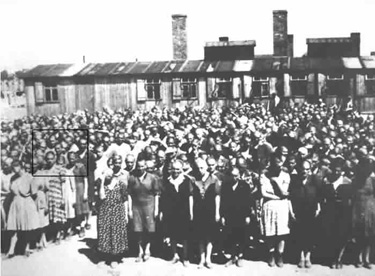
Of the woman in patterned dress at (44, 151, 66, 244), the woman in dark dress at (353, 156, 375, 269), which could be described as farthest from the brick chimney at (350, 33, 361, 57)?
the woman in patterned dress at (44, 151, 66, 244)

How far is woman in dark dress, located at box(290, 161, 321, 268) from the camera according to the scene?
4.66 metres

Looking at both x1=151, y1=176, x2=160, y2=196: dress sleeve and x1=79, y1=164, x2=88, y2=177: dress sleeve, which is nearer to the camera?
x1=151, y1=176, x2=160, y2=196: dress sleeve

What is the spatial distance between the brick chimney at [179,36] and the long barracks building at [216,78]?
11 mm

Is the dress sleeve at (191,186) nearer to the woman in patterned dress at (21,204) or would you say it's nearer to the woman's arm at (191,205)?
the woman's arm at (191,205)

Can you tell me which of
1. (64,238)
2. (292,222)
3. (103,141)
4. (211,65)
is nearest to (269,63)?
(211,65)

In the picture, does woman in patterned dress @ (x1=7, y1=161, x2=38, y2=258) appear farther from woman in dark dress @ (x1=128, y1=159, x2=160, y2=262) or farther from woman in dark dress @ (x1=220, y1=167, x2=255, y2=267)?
woman in dark dress @ (x1=220, y1=167, x2=255, y2=267)

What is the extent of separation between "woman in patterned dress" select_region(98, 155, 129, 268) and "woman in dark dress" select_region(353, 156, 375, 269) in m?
2.66

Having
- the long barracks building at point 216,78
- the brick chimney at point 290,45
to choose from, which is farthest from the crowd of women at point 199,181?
the brick chimney at point 290,45

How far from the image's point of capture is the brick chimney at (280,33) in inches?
195

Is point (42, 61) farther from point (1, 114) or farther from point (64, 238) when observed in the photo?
point (64, 238)

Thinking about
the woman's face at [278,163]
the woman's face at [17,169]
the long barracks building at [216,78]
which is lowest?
the woman's face at [17,169]

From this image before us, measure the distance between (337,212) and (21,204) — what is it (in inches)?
148

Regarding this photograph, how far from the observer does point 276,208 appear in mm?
4629

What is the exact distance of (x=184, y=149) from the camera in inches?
209
